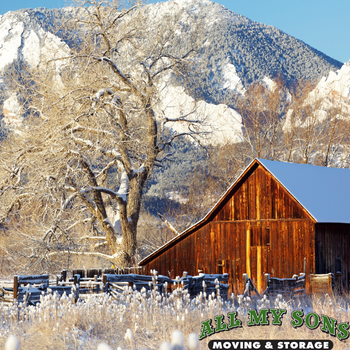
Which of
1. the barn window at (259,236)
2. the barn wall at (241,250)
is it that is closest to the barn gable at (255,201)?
the barn wall at (241,250)

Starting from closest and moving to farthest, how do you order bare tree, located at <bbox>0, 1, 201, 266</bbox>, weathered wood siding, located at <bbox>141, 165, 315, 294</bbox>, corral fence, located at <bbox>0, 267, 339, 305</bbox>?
1. corral fence, located at <bbox>0, 267, 339, 305</bbox>
2. weathered wood siding, located at <bbox>141, 165, 315, 294</bbox>
3. bare tree, located at <bbox>0, 1, 201, 266</bbox>

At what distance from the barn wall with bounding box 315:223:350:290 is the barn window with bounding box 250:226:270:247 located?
2.06 m

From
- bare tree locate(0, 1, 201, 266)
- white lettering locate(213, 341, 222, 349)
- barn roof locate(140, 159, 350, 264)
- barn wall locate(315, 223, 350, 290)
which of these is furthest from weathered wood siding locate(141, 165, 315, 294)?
white lettering locate(213, 341, 222, 349)

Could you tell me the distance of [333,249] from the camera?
715 inches

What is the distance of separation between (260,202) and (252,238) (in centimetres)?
151

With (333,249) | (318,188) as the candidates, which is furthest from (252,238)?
(318,188)

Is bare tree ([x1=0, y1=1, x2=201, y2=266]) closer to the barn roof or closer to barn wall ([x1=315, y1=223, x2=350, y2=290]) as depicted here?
the barn roof

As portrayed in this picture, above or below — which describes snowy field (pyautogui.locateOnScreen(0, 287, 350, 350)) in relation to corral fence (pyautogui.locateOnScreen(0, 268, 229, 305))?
below

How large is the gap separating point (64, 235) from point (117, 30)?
1153 cm

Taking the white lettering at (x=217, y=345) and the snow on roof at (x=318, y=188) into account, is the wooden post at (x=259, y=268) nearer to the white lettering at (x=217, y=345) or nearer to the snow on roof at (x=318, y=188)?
the snow on roof at (x=318, y=188)

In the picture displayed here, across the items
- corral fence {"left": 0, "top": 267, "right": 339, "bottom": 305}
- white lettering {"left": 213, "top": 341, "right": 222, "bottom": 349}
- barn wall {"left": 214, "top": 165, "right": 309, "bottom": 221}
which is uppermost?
barn wall {"left": 214, "top": 165, "right": 309, "bottom": 221}

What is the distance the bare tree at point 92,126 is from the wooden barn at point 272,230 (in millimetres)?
5653

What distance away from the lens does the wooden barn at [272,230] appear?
697 inches

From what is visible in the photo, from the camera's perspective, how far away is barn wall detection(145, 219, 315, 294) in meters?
17.8
